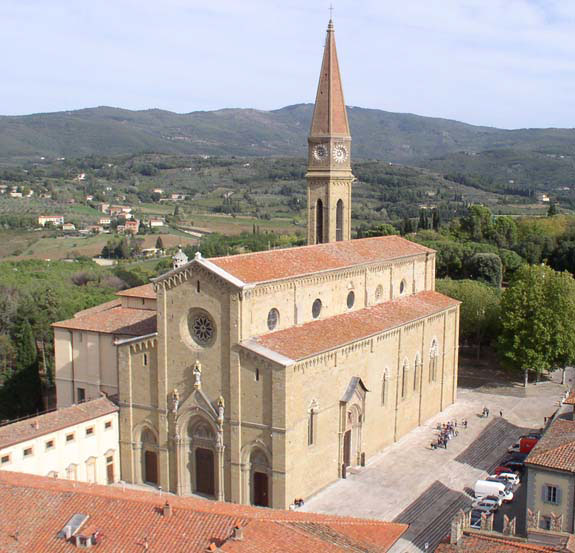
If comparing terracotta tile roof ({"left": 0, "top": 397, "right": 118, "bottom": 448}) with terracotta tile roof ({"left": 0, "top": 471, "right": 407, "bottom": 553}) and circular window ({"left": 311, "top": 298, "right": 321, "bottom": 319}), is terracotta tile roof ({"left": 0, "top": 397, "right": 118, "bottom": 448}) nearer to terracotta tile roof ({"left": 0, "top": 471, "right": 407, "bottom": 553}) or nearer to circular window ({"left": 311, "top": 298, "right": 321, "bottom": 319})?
terracotta tile roof ({"left": 0, "top": 471, "right": 407, "bottom": 553})

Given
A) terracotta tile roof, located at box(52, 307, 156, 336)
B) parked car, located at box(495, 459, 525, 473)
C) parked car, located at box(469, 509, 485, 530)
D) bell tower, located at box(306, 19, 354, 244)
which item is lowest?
parked car, located at box(495, 459, 525, 473)

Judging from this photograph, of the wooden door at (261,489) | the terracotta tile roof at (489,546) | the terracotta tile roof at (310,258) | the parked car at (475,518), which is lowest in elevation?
the parked car at (475,518)

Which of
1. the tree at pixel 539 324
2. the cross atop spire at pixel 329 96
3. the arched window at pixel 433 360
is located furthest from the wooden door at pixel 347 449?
the cross atop spire at pixel 329 96

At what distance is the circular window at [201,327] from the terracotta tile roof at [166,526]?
9860 mm

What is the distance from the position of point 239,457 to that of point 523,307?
25.6 meters

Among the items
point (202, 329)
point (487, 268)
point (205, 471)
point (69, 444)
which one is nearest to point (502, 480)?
point (205, 471)

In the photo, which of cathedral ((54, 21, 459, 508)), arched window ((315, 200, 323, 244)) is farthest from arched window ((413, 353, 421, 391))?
arched window ((315, 200, 323, 244))

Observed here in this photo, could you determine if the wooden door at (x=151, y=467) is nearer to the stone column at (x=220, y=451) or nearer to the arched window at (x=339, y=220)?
the stone column at (x=220, y=451)

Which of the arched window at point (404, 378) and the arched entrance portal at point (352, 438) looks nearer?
the arched entrance portal at point (352, 438)

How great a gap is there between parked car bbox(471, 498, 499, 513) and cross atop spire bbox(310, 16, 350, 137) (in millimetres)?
22284

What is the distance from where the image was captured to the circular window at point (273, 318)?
3198 centimetres

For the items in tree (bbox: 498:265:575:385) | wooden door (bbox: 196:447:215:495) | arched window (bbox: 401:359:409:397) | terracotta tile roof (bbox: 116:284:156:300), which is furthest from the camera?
tree (bbox: 498:265:575:385)

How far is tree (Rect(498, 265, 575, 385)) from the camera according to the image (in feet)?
153

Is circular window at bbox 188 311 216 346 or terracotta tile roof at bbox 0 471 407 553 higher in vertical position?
circular window at bbox 188 311 216 346
